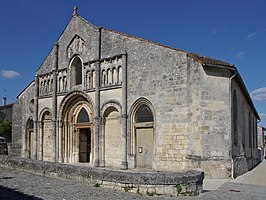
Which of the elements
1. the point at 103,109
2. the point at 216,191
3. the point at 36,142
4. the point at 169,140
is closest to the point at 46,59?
the point at 36,142

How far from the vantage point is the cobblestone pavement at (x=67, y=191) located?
8125 millimetres

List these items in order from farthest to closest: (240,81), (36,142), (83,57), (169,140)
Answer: (36,142) < (83,57) < (240,81) < (169,140)

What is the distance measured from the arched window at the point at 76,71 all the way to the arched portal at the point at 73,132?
3.20 ft

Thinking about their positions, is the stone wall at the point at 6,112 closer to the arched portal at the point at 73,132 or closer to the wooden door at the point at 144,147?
the arched portal at the point at 73,132

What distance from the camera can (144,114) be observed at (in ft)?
53.2

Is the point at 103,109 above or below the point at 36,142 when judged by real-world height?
above

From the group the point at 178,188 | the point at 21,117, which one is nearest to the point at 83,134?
the point at 21,117

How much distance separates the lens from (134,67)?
1658 cm

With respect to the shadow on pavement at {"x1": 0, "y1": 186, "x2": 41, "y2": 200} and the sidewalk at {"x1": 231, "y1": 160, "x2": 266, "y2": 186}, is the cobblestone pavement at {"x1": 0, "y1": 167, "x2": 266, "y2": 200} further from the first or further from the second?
the sidewalk at {"x1": 231, "y1": 160, "x2": 266, "y2": 186}

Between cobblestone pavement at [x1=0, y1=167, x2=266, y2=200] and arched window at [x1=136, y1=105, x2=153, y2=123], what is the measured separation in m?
5.58

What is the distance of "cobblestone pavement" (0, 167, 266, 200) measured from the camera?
812cm

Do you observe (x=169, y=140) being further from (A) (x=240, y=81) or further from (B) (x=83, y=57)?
(B) (x=83, y=57)

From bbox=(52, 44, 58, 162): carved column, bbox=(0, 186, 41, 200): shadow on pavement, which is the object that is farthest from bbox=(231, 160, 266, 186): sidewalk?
bbox=(52, 44, 58, 162): carved column

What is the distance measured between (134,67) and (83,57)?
4.42 metres
